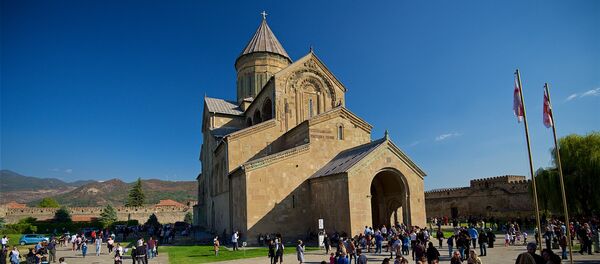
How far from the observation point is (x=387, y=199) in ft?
81.3

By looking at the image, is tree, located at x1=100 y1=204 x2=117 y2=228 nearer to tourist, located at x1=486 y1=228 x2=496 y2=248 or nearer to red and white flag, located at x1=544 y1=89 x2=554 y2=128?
tourist, located at x1=486 y1=228 x2=496 y2=248

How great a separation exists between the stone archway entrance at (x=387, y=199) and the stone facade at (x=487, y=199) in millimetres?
14976

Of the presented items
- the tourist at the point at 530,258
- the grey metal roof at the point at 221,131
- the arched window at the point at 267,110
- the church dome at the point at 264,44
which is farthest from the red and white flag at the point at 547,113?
the church dome at the point at 264,44

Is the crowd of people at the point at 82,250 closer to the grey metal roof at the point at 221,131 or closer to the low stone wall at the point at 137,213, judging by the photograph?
the grey metal roof at the point at 221,131

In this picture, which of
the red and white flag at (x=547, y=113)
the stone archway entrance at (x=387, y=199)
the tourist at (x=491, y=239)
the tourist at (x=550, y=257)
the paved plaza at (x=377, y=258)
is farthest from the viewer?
the stone archway entrance at (x=387, y=199)

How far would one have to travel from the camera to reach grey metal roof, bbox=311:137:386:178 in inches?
820

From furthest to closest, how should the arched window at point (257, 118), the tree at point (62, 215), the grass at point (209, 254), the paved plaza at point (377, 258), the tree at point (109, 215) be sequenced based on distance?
1. the tree at point (109, 215)
2. the tree at point (62, 215)
3. the arched window at point (257, 118)
4. the grass at point (209, 254)
5. the paved plaza at point (377, 258)

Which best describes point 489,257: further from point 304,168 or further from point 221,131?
point 221,131

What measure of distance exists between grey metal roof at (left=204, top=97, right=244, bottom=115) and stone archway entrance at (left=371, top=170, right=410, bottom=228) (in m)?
14.9

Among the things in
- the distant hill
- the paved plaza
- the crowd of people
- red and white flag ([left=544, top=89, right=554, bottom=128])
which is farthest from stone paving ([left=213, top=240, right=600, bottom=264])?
the distant hill

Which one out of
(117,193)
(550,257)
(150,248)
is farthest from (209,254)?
(117,193)

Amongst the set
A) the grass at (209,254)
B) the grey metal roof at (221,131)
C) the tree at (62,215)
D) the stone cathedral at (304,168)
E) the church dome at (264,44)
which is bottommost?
the grass at (209,254)

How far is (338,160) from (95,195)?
4561 inches

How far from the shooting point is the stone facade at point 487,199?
34188 mm
